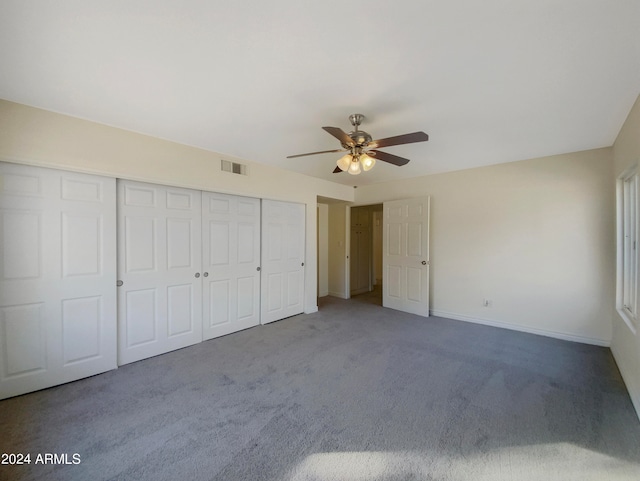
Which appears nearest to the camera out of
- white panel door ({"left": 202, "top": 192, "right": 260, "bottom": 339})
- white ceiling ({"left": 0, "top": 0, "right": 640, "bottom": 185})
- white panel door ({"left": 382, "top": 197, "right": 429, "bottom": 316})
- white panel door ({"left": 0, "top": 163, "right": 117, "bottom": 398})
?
white ceiling ({"left": 0, "top": 0, "right": 640, "bottom": 185})

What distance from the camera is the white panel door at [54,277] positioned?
2244 mm

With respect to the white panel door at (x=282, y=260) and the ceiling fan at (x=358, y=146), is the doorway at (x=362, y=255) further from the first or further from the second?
the ceiling fan at (x=358, y=146)

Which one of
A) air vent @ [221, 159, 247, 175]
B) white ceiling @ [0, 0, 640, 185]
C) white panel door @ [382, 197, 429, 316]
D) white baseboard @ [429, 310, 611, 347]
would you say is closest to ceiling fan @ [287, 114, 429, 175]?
white ceiling @ [0, 0, 640, 185]

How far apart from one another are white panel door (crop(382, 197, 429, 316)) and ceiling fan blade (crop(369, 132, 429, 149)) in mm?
2536

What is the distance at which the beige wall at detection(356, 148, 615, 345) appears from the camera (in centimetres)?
337

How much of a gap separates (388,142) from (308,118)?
791 millimetres

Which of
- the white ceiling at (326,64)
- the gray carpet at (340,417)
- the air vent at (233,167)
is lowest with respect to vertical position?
the gray carpet at (340,417)

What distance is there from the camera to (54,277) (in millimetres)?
2420

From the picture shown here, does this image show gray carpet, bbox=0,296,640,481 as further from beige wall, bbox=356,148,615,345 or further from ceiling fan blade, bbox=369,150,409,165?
ceiling fan blade, bbox=369,150,409,165

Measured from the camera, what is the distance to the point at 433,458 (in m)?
1.65

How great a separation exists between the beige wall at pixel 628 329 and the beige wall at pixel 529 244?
1.10ft

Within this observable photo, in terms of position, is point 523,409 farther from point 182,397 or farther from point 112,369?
point 112,369

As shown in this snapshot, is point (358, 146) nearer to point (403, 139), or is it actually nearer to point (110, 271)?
point (403, 139)

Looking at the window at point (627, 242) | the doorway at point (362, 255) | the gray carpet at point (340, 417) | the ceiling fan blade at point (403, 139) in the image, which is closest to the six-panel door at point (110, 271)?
the gray carpet at point (340, 417)
